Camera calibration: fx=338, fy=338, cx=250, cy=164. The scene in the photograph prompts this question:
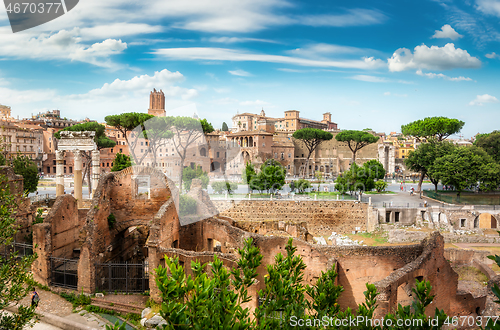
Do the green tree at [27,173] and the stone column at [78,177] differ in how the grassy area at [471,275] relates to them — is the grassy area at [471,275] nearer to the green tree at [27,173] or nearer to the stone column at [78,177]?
the stone column at [78,177]

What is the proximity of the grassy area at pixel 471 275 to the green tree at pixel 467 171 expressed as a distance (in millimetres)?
11902

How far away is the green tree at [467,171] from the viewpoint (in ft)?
90.0

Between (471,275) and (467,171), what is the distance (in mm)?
13422

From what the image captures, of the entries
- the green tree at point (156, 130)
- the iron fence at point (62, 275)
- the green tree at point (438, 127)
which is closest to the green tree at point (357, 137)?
the green tree at point (438, 127)

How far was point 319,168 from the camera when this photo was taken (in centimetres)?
6322

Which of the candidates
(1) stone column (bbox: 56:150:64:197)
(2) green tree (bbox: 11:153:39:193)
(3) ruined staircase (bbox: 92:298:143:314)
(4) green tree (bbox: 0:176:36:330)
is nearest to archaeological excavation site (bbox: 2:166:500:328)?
(3) ruined staircase (bbox: 92:298:143:314)

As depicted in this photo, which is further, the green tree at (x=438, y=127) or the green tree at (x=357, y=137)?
the green tree at (x=357, y=137)

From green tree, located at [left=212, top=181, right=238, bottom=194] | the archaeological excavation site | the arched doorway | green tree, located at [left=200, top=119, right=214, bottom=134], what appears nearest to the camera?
the archaeological excavation site

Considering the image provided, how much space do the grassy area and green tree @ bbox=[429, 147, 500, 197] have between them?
11.9 m

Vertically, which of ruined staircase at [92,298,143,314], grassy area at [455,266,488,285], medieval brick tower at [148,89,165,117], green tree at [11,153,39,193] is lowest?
grassy area at [455,266,488,285]

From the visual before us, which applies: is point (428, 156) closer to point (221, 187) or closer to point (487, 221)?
point (487, 221)

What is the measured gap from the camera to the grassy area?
1661 cm

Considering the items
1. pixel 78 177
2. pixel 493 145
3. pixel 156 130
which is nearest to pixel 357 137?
pixel 493 145

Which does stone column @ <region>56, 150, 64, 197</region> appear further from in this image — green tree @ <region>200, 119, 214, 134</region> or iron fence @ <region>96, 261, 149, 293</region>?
green tree @ <region>200, 119, 214, 134</region>
